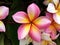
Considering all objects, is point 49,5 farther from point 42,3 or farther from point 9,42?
point 9,42

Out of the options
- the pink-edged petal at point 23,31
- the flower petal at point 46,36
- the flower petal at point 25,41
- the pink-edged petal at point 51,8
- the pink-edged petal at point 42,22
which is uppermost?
the pink-edged petal at point 51,8

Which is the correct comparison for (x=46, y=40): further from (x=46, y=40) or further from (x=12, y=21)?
(x=12, y=21)

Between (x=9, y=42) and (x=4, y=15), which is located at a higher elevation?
(x=4, y=15)

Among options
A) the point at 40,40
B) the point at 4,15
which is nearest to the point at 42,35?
the point at 40,40

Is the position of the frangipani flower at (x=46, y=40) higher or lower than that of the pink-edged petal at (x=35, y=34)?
lower

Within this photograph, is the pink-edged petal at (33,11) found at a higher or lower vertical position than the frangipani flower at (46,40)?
higher
